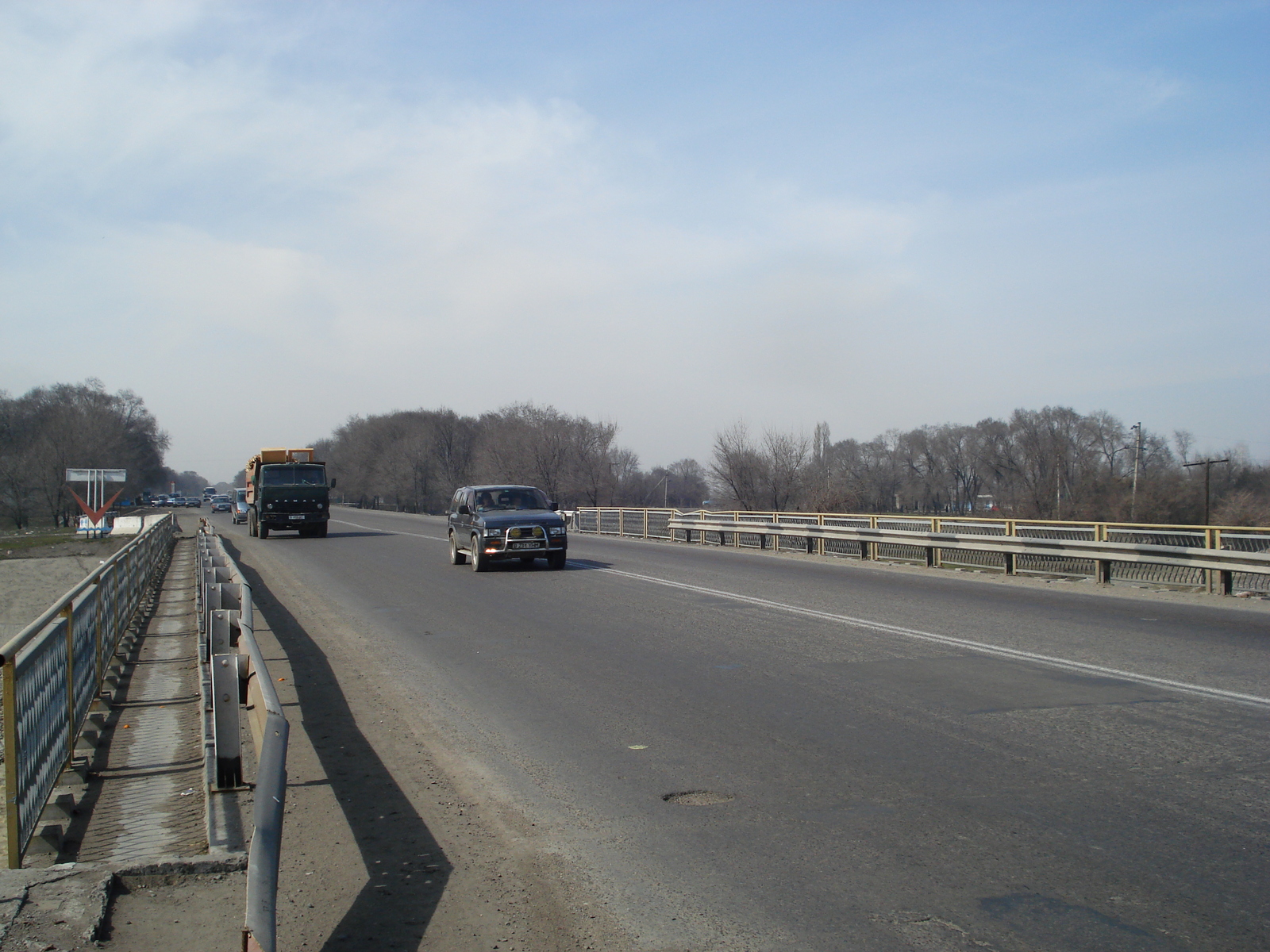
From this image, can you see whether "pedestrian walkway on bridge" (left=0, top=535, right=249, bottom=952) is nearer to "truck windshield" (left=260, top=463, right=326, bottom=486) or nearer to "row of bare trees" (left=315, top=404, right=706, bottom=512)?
"truck windshield" (left=260, top=463, right=326, bottom=486)

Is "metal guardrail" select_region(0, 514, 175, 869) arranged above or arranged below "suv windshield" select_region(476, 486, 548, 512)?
below

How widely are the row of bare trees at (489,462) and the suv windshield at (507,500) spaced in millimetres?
54770

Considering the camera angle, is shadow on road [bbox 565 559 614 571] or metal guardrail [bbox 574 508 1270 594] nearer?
metal guardrail [bbox 574 508 1270 594]

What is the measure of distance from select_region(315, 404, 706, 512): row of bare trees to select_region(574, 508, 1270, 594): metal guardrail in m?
50.2

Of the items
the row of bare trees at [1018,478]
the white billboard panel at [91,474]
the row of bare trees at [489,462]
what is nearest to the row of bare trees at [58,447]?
the white billboard panel at [91,474]

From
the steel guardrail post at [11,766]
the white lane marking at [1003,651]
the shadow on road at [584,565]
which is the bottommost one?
the white lane marking at [1003,651]

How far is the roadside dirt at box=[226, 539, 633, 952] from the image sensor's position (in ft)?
11.9

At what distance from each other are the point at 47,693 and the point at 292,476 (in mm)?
32658

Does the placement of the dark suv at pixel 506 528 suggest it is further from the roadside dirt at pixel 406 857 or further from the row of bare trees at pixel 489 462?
the row of bare trees at pixel 489 462

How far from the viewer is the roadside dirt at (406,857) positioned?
3613 mm

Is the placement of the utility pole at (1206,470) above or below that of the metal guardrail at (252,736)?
above

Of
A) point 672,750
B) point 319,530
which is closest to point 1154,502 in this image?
point 319,530

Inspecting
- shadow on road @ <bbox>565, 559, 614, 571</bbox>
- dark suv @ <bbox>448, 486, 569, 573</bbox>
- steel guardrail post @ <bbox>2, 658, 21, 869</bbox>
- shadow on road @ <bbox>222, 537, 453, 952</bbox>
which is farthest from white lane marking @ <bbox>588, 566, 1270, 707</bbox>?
steel guardrail post @ <bbox>2, 658, 21, 869</bbox>

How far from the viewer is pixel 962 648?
9656 millimetres
